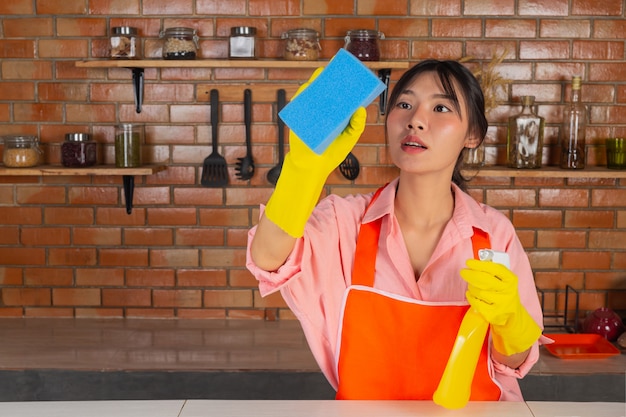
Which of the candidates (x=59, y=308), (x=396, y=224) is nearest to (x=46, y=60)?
(x=59, y=308)

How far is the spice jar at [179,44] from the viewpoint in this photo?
7.75ft

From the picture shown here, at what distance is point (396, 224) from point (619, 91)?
1427 millimetres

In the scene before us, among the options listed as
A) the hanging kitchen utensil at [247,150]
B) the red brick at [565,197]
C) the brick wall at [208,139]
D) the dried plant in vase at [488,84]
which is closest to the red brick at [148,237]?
the brick wall at [208,139]

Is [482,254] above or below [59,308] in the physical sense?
above

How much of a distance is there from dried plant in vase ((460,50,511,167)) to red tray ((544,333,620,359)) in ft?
2.01

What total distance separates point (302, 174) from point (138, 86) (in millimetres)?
1504

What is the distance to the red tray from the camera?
86.0 inches

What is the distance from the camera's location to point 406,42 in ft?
8.11

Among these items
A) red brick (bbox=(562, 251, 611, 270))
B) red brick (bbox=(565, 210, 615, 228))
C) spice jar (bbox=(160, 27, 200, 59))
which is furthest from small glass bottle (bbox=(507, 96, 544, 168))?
spice jar (bbox=(160, 27, 200, 59))

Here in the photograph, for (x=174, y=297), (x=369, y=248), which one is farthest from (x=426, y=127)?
(x=174, y=297)

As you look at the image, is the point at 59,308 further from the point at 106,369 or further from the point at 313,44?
the point at 313,44

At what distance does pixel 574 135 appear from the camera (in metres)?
2.44

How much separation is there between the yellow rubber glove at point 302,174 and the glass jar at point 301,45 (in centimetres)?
125

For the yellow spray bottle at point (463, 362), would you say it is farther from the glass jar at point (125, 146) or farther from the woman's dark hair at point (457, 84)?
the glass jar at point (125, 146)
